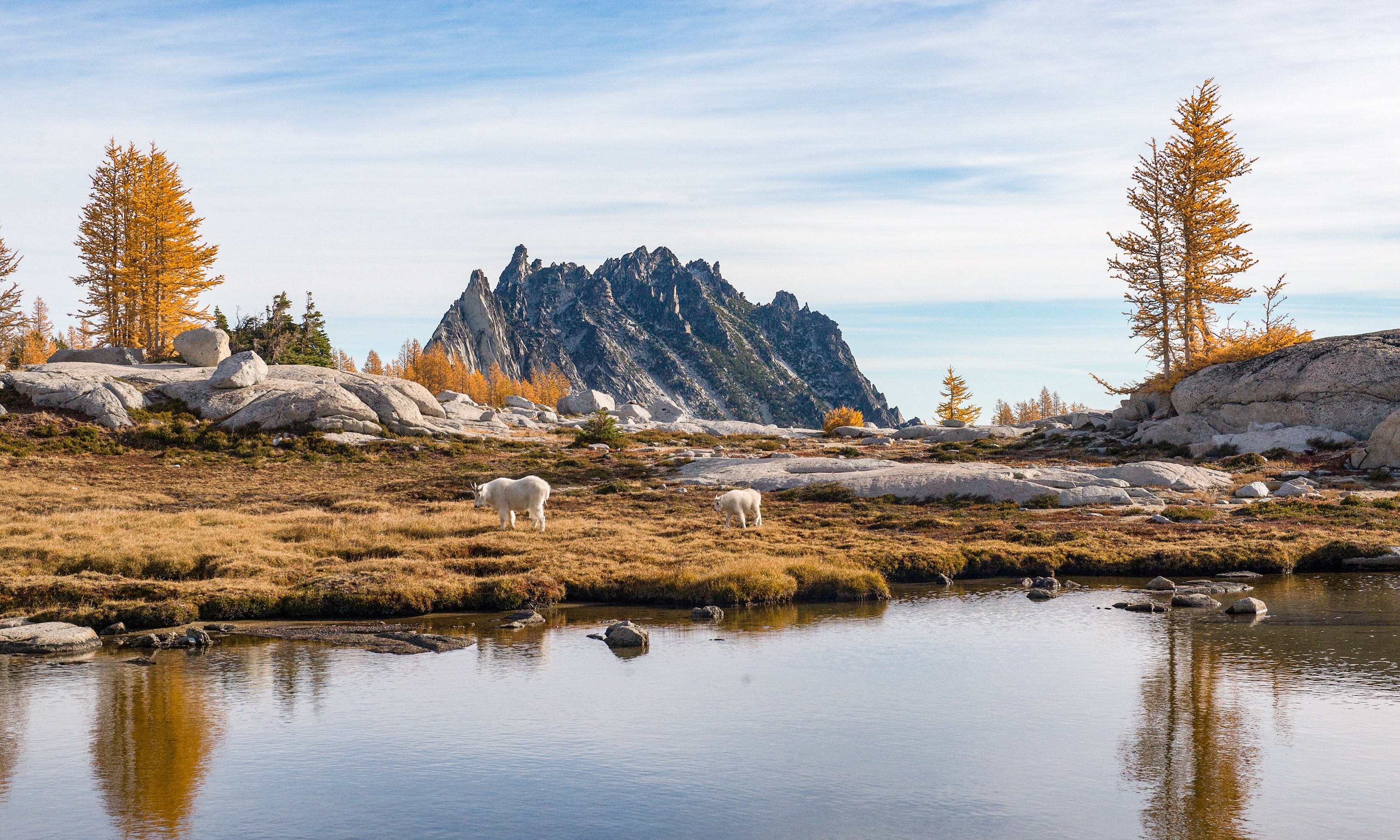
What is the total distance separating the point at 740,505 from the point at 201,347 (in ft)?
164

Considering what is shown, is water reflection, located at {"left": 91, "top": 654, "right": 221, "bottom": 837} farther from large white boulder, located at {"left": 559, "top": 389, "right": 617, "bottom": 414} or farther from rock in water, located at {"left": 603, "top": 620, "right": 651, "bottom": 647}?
large white boulder, located at {"left": 559, "top": 389, "right": 617, "bottom": 414}

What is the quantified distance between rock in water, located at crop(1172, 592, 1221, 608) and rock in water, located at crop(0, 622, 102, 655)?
2426cm

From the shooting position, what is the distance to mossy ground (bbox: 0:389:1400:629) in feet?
78.2

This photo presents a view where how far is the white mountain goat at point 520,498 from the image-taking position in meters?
32.7

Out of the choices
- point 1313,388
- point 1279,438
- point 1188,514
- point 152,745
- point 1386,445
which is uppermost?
point 1313,388

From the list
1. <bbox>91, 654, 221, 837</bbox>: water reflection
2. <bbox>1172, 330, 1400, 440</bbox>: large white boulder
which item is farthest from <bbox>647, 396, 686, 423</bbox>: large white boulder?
<bbox>91, 654, 221, 837</bbox>: water reflection

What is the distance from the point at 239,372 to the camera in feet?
207

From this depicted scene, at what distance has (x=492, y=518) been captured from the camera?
34.5 meters

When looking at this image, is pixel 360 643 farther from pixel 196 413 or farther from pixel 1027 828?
pixel 196 413

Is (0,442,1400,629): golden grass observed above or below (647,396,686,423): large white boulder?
below

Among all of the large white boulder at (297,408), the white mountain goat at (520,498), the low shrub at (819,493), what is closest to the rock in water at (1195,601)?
the white mountain goat at (520,498)

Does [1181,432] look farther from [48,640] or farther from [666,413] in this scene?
[666,413]

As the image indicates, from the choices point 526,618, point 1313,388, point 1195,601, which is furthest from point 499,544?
point 1313,388

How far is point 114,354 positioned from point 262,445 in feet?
65.7
